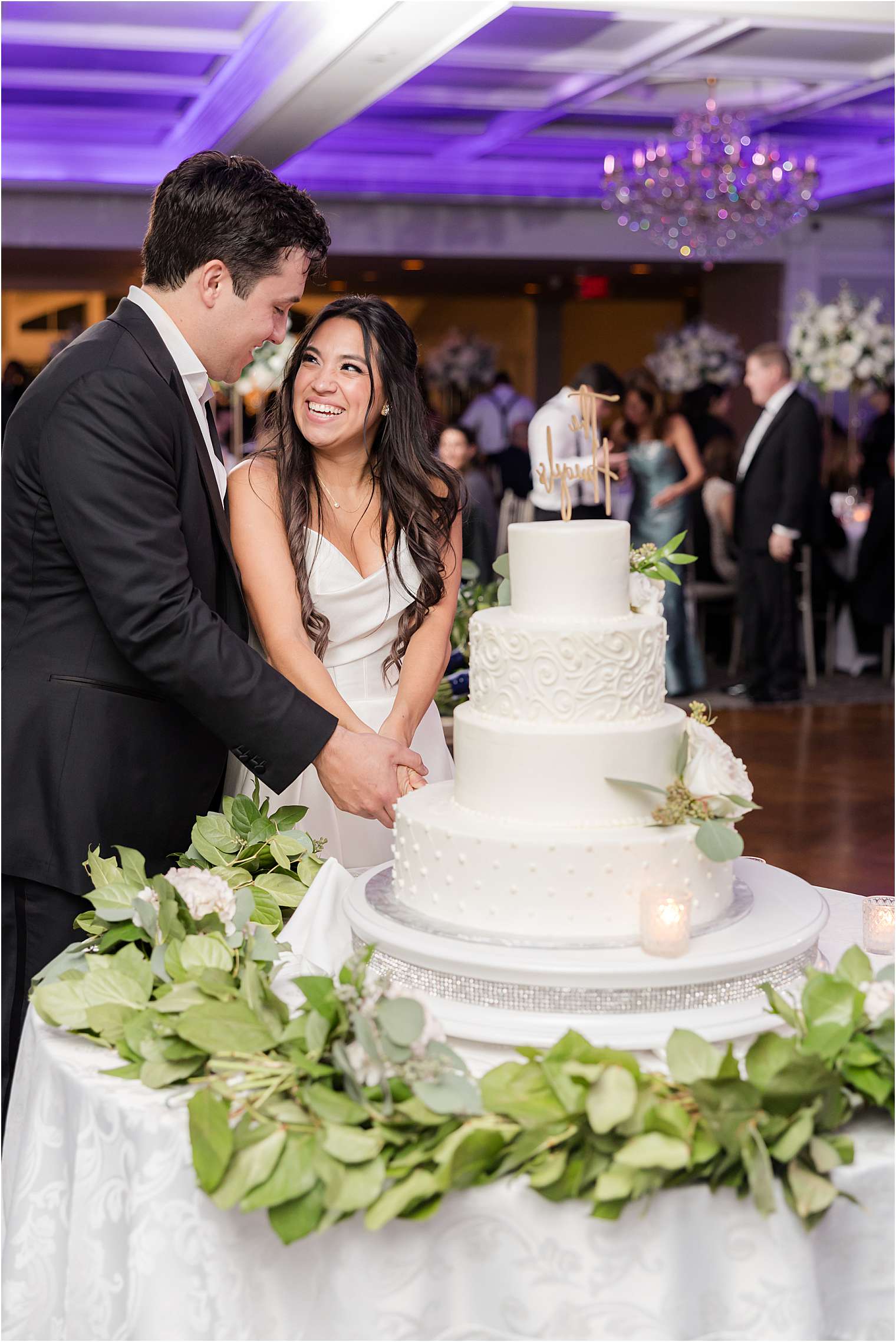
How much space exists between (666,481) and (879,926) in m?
6.75

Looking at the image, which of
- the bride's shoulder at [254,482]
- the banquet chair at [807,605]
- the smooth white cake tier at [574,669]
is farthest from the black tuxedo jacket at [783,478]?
the smooth white cake tier at [574,669]

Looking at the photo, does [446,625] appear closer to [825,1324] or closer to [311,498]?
[311,498]

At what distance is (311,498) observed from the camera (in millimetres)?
2848

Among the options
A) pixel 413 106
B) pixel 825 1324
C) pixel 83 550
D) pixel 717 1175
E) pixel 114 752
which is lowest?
pixel 825 1324

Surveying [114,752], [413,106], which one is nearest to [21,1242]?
[114,752]

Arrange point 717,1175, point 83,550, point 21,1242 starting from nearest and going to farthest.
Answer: point 717,1175 < point 21,1242 < point 83,550

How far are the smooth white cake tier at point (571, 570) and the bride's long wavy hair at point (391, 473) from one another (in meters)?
0.93

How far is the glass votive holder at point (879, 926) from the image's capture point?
2.10 metres

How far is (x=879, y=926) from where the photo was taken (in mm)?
2105

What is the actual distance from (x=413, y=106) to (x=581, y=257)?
12.2 feet

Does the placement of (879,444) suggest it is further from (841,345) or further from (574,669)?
(574,669)

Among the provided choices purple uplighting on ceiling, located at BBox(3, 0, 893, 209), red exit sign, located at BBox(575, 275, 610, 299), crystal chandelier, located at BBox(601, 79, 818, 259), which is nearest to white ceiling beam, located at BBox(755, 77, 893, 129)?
purple uplighting on ceiling, located at BBox(3, 0, 893, 209)

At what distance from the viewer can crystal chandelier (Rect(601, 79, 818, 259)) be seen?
8.55 metres

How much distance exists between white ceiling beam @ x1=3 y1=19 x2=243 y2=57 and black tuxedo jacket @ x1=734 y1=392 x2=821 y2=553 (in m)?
3.69
